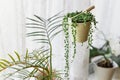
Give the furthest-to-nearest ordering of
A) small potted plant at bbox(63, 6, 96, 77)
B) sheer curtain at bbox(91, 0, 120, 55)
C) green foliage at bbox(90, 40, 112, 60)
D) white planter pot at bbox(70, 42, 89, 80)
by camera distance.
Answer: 1. sheer curtain at bbox(91, 0, 120, 55)
2. green foliage at bbox(90, 40, 112, 60)
3. white planter pot at bbox(70, 42, 89, 80)
4. small potted plant at bbox(63, 6, 96, 77)

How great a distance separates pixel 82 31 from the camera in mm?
1138

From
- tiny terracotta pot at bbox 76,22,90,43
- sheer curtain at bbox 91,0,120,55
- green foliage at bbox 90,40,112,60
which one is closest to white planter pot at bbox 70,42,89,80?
tiny terracotta pot at bbox 76,22,90,43

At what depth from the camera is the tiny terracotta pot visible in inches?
43.8

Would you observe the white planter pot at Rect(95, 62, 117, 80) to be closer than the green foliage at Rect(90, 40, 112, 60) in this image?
Yes

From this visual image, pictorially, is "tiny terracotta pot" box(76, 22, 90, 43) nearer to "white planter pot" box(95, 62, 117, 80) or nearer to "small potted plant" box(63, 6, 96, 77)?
"small potted plant" box(63, 6, 96, 77)

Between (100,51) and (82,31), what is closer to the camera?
(82,31)

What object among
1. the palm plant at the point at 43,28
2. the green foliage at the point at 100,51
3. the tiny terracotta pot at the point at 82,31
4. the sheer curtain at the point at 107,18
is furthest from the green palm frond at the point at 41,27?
the sheer curtain at the point at 107,18

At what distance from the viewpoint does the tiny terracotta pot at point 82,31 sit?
111cm

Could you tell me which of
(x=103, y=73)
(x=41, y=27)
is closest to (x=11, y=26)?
(x=41, y=27)

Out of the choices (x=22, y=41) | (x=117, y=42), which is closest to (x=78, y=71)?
(x=22, y=41)

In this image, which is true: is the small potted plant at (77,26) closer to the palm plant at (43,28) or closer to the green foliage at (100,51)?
the palm plant at (43,28)

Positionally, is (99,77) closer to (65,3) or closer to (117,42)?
(117,42)

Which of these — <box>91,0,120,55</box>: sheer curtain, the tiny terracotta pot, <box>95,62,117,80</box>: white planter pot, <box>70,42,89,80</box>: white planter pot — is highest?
<box>91,0,120,55</box>: sheer curtain

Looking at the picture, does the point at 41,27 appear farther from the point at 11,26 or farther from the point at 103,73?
the point at 103,73
